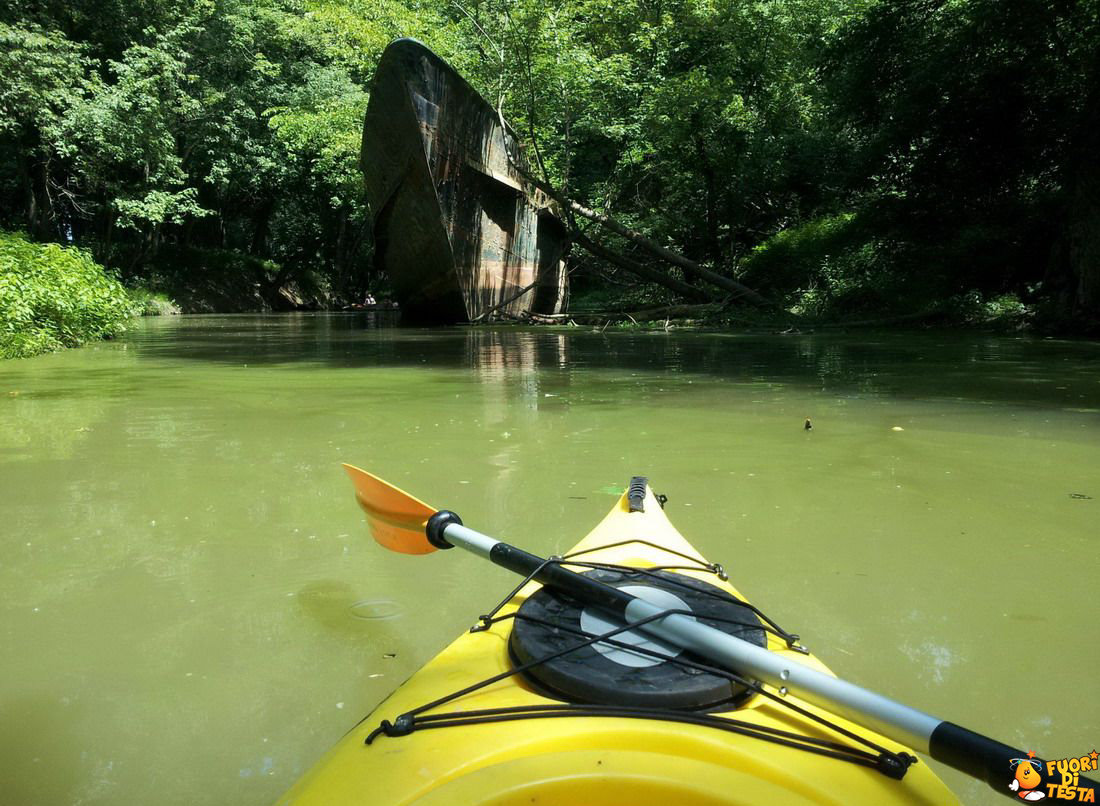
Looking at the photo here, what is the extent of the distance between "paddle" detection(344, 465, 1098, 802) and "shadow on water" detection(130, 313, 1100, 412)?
4.84 metres

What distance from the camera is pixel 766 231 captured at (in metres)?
18.7

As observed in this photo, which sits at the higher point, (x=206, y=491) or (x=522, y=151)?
(x=522, y=151)

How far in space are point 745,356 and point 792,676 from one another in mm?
8064

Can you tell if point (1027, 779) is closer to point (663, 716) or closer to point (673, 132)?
point (663, 716)

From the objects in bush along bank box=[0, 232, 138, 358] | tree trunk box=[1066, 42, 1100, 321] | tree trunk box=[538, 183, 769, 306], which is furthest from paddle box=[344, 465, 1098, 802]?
tree trunk box=[538, 183, 769, 306]

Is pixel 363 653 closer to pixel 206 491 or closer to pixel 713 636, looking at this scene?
pixel 713 636

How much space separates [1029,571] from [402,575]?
6.29 feet

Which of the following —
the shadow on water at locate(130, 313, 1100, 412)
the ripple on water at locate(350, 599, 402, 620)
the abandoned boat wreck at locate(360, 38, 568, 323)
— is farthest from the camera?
the abandoned boat wreck at locate(360, 38, 568, 323)

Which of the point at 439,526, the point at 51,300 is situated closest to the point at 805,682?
the point at 439,526

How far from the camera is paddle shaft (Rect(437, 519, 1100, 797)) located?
1.06 m

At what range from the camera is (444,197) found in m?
13.1

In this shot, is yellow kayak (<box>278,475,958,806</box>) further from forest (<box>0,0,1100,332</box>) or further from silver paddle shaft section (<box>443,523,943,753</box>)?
forest (<box>0,0,1100,332</box>)

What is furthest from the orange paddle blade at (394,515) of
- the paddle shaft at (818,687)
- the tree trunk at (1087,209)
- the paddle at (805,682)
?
the tree trunk at (1087,209)

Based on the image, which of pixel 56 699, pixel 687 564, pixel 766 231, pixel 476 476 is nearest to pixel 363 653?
pixel 56 699
